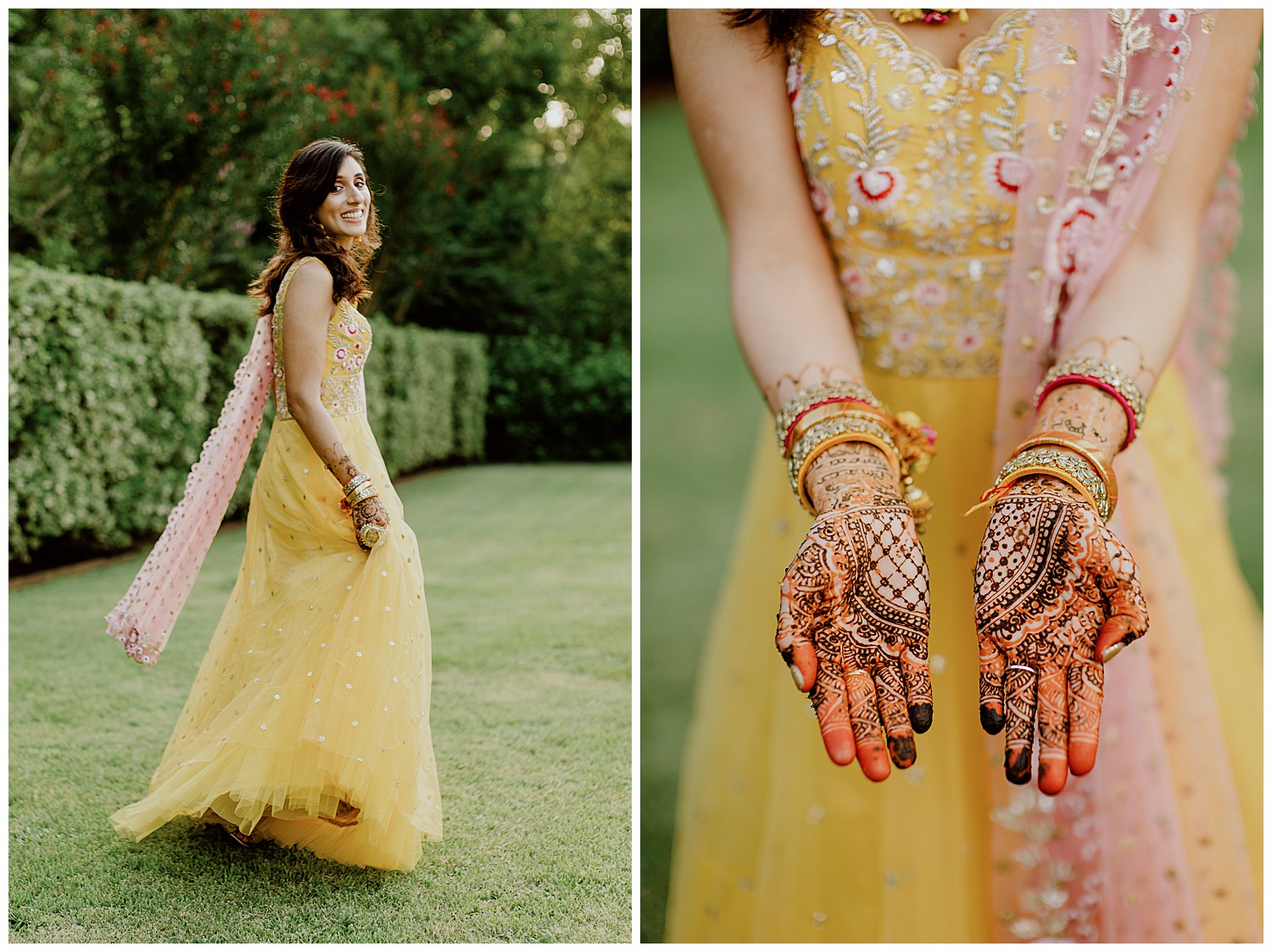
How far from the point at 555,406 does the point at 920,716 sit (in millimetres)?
7559

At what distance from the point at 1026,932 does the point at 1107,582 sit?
765mm

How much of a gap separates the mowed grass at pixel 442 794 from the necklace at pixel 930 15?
5.58 ft

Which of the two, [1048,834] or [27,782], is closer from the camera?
[1048,834]

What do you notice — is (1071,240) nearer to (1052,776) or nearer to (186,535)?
(1052,776)

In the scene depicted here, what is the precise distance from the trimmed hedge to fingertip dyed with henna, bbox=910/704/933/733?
396cm

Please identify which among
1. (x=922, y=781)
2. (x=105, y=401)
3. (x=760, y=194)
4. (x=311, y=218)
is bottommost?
(x=922, y=781)

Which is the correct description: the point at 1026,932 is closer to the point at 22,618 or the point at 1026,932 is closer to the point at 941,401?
the point at 941,401

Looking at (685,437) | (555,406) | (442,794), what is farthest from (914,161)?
(555,406)

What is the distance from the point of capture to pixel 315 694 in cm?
190

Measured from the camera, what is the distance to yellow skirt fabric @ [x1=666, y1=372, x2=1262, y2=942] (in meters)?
1.57

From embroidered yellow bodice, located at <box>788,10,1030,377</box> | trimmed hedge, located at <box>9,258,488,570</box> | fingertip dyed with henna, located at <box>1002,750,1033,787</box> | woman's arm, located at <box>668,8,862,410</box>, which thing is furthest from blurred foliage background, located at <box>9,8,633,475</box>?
fingertip dyed with henna, located at <box>1002,750,1033,787</box>

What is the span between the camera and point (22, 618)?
12.1 ft

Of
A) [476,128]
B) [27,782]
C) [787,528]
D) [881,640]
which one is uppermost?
[476,128]

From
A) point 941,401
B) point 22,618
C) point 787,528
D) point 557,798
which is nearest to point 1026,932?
point 787,528
